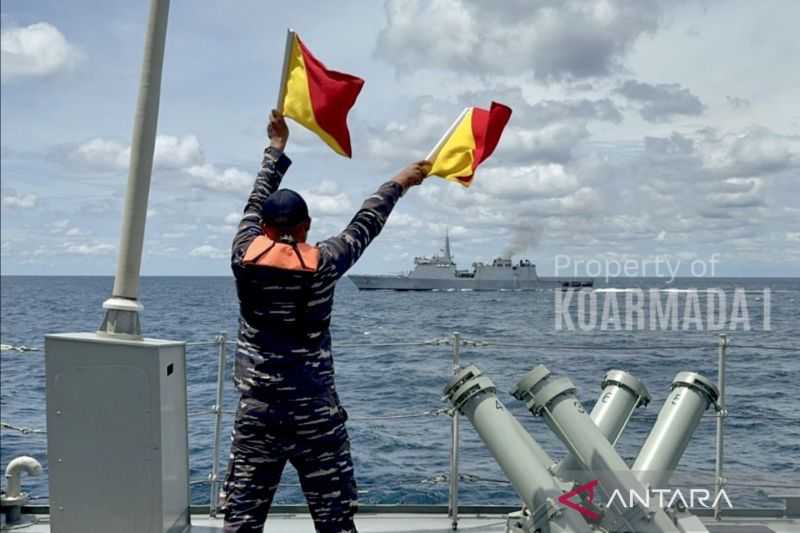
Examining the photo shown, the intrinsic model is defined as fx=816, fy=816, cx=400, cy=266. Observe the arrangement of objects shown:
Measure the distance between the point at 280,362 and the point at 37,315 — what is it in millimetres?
51807

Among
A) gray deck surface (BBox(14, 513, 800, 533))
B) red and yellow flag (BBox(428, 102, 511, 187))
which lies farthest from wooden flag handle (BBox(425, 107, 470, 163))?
gray deck surface (BBox(14, 513, 800, 533))

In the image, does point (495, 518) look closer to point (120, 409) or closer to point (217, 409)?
point (217, 409)

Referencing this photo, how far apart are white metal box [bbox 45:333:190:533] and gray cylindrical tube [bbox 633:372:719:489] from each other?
1778 millimetres

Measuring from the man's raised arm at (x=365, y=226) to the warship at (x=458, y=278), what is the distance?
77.9m

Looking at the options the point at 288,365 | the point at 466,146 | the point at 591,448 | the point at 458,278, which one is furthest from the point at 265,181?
the point at 458,278

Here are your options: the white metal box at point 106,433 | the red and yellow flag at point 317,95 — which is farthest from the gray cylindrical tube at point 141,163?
the red and yellow flag at point 317,95

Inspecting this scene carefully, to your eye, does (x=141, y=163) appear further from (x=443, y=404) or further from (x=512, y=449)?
(x=443, y=404)

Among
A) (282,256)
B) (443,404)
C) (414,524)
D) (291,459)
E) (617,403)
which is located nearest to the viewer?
(282,256)

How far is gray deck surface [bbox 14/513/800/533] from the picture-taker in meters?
3.81

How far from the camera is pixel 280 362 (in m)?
2.43

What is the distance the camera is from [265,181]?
8.77 ft

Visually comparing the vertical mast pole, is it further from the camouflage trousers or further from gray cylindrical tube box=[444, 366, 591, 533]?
gray cylindrical tube box=[444, 366, 591, 533]

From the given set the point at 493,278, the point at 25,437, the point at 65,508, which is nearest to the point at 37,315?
the point at 25,437

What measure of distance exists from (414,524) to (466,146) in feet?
6.43
